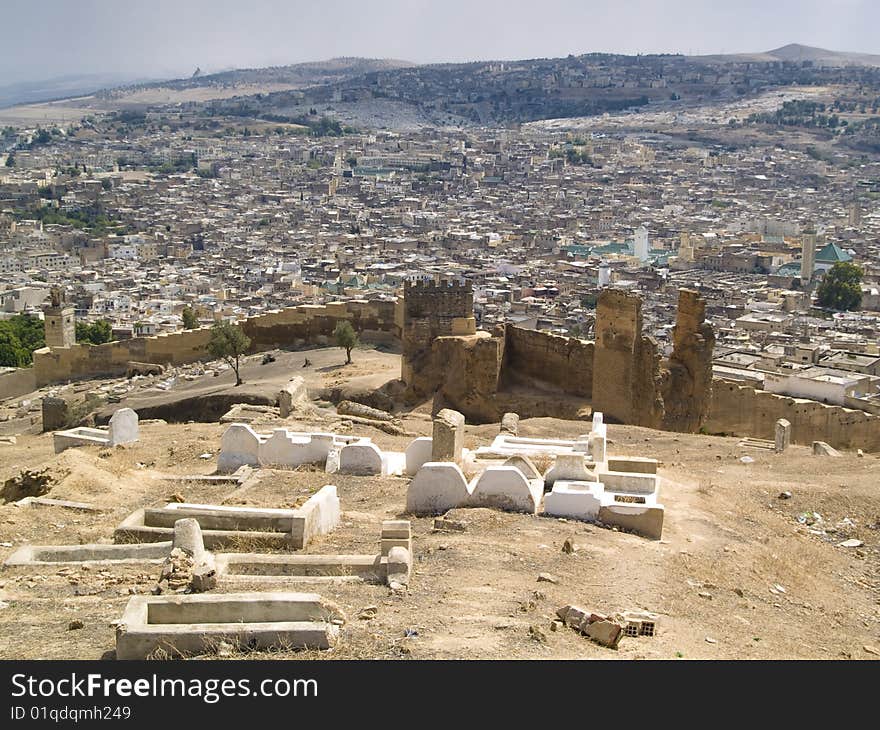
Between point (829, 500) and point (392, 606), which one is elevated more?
point (392, 606)

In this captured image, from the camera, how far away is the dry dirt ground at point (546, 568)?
6785mm

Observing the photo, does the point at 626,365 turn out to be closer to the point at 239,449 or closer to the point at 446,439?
the point at 446,439

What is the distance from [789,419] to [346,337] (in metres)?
7.39

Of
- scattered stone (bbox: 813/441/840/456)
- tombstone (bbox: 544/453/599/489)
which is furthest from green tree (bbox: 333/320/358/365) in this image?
tombstone (bbox: 544/453/599/489)

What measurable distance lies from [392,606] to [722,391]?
12.0m

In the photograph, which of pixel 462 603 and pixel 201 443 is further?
pixel 201 443

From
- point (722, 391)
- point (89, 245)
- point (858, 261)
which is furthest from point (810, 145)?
point (722, 391)

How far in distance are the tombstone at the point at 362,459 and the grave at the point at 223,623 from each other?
5087mm

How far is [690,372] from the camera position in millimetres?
17000

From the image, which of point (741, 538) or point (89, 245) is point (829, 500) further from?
point (89, 245)

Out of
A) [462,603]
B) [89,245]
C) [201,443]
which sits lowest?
[89,245]

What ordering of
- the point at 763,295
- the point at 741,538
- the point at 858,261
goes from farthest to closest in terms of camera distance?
the point at 858,261 < the point at 763,295 < the point at 741,538

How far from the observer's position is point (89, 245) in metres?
71.4

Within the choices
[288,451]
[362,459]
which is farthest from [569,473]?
[288,451]
